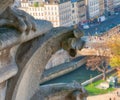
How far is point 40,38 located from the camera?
2.56 metres

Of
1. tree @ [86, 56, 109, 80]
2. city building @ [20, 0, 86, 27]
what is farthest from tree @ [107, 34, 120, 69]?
city building @ [20, 0, 86, 27]

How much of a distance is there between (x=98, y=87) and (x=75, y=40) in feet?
66.4

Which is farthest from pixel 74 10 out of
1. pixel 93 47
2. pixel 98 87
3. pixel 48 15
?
pixel 98 87

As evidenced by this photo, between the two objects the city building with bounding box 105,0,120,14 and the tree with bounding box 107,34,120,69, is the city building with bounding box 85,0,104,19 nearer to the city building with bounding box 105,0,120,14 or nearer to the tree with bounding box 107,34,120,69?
the city building with bounding box 105,0,120,14

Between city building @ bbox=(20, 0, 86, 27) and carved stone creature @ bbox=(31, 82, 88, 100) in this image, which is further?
city building @ bbox=(20, 0, 86, 27)

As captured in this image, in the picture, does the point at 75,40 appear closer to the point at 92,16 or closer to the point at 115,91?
the point at 115,91

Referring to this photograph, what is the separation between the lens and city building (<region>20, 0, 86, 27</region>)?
135ft

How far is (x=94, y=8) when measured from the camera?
48.3 meters

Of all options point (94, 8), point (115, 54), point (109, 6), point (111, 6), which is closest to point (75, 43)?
point (115, 54)

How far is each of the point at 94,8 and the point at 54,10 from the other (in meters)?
7.97

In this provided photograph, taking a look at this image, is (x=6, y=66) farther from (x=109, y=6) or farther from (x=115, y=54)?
(x=109, y=6)

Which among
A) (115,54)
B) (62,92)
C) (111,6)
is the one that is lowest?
(111,6)

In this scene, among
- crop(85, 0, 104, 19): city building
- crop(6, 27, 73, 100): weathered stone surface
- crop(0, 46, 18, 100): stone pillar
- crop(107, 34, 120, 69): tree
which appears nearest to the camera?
crop(0, 46, 18, 100): stone pillar

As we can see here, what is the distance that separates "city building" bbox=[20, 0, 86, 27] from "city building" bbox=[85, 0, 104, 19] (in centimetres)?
314
